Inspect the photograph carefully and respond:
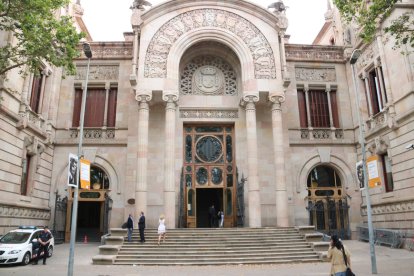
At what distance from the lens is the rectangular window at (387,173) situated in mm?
20844

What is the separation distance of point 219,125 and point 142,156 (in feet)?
20.9

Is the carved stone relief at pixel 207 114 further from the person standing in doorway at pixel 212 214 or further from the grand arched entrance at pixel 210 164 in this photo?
the person standing in doorway at pixel 212 214

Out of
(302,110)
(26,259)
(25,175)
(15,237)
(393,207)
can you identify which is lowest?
(26,259)

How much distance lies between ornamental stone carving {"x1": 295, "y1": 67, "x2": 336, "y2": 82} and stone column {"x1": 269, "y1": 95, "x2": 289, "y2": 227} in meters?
4.36

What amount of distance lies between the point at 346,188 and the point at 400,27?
1281 centimetres

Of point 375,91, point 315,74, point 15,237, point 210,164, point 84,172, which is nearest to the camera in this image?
point 84,172

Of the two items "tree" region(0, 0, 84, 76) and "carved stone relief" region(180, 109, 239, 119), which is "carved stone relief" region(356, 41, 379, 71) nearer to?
"carved stone relief" region(180, 109, 239, 119)

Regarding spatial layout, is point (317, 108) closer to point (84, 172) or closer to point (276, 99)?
point (276, 99)

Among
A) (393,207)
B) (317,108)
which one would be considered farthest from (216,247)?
(317,108)

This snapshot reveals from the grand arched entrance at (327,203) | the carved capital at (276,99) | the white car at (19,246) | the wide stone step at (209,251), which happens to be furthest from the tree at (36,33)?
the grand arched entrance at (327,203)

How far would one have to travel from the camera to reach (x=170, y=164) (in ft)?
69.4

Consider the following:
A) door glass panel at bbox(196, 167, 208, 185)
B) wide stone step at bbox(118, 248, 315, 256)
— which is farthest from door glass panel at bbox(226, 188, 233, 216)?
wide stone step at bbox(118, 248, 315, 256)

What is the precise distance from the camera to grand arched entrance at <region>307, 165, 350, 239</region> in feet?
76.9

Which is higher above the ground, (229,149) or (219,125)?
(219,125)
